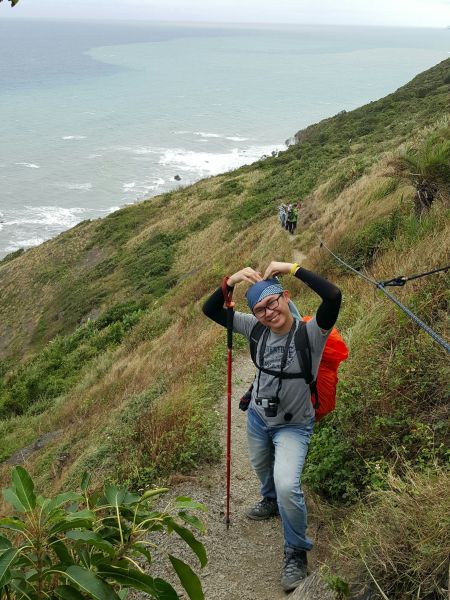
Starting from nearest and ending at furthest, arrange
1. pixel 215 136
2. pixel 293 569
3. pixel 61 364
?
1. pixel 293 569
2. pixel 61 364
3. pixel 215 136

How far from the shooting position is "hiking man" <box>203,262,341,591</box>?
377 centimetres

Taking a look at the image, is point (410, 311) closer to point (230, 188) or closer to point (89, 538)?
point (89, 538)

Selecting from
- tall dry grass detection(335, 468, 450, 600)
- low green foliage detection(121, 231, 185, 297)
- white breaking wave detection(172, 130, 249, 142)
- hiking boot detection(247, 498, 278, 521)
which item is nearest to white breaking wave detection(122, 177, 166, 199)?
white breaking wave detection(172, 130, 249, 142)

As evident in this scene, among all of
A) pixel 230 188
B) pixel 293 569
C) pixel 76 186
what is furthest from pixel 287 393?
pixel 76 186

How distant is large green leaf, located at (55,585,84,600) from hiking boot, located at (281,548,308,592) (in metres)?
2.50

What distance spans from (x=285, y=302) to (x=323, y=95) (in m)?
144

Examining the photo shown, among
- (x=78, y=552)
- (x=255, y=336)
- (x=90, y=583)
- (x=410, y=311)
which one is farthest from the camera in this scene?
(x=410, y=311)

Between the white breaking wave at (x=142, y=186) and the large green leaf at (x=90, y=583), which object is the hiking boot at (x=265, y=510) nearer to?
the large green leaf at (x=90, y=583)

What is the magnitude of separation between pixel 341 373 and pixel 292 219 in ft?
50.3

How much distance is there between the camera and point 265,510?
4781 mm

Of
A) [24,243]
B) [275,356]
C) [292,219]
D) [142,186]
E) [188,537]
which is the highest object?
[188,537]

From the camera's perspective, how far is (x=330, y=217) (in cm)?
1780

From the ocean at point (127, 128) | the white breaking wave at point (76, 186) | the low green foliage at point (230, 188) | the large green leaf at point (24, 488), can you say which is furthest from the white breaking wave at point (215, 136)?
the large green leaf at point (24, 488)

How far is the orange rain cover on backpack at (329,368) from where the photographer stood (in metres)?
3.94
